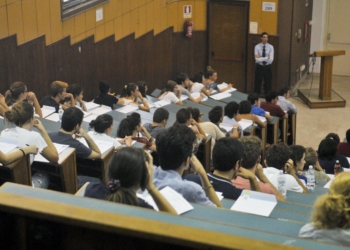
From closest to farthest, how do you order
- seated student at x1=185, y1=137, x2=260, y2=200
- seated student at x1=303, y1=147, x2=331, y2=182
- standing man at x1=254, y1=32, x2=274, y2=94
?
seated student at x1=185, y1=137, x2=260, y2=200, seated student at x1=303, y1=147, x2=331, y2=182, standing man at x1=254, y1=32, x2=274, y2=94

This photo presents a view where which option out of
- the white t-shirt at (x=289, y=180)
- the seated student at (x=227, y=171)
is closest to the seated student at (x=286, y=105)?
the white t-shirt at (x=289, y=180)

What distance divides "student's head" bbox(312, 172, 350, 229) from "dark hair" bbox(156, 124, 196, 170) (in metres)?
0.90

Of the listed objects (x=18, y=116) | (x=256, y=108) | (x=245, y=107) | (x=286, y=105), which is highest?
(x=18, y=116)

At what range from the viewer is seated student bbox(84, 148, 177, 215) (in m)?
2.27

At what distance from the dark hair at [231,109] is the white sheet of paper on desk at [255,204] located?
361 cm

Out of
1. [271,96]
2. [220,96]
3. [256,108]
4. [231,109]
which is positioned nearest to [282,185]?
[231,109]

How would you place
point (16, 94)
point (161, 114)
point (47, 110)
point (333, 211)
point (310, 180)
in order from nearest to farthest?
point (333, 211), point (310, 180), point (16, 94), point (161, 114), point (47, 110)

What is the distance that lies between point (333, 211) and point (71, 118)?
2.72m

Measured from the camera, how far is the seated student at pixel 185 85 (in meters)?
8.32

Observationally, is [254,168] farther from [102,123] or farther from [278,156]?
[102,123]

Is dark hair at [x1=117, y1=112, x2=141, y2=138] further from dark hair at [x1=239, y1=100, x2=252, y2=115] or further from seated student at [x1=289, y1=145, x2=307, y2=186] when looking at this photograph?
dark hair at [x1=239, y1=100, x2=252, y2=115]

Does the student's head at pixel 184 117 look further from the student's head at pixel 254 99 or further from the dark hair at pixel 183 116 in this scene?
the student's head at pixel 254 99

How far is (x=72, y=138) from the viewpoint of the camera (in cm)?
450

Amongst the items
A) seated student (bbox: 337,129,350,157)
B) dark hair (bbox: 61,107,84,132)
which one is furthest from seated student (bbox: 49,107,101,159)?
seated student (bbox: 337,129,350,157)
